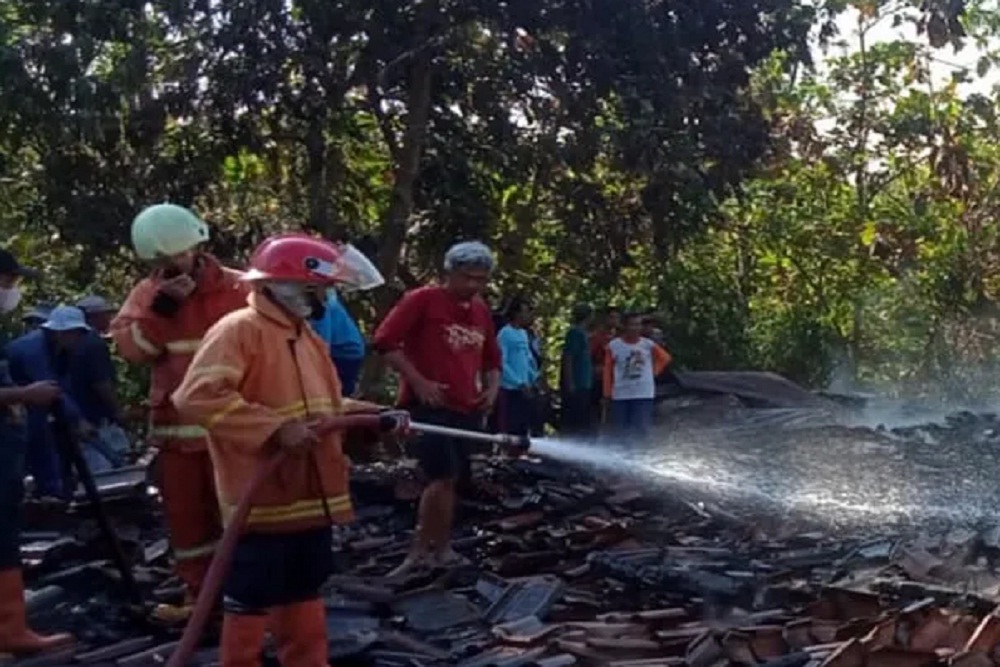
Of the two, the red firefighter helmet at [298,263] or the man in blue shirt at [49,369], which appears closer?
the red firefighter helmet at [298,263]

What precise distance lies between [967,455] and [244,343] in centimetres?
981

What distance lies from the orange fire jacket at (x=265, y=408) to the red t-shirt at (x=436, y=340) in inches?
105

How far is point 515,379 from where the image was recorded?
1328 cm

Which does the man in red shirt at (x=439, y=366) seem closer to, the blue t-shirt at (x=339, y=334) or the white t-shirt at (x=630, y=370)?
the blue t-shirt at (x=339, y=334)

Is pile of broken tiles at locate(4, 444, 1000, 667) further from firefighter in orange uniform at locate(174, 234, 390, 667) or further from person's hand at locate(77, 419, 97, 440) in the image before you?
firefighter in orange uniform at locate(174, 234, 390, 667)

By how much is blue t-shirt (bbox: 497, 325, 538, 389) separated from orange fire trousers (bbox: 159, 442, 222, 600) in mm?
6128

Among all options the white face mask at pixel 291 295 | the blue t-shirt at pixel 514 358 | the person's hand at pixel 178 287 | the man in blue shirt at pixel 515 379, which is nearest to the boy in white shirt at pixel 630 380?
the man in blue shirt at pixel 515 379

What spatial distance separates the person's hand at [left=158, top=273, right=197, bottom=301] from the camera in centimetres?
688

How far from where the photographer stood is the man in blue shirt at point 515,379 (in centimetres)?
1310

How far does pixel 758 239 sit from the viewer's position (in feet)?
77.0

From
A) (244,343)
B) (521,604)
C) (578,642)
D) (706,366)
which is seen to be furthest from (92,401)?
(706,366)

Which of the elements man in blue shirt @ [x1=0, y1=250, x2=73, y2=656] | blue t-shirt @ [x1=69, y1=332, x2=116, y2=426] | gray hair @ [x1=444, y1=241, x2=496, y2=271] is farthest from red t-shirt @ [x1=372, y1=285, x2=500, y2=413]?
blue t-shirt @ [x1=69, y1=332, x2=116, y2=426]

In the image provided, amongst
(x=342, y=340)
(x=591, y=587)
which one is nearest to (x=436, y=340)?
(x=342, y=340)

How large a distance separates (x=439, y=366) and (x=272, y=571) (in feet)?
9.93
